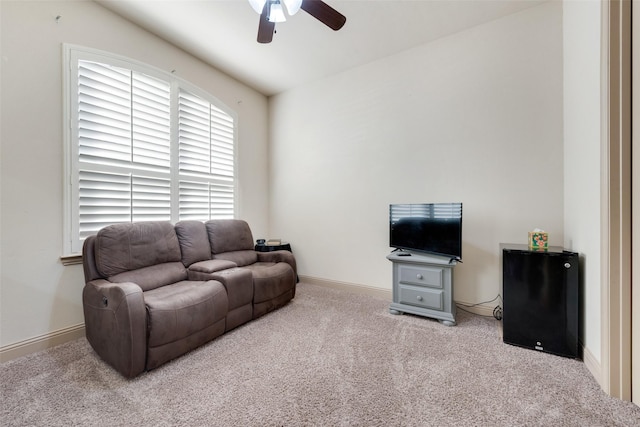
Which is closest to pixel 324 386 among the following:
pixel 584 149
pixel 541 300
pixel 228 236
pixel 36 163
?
pixel 541 300

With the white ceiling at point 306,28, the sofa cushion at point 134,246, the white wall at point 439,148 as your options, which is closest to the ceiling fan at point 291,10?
the white ceiling at point 306,28

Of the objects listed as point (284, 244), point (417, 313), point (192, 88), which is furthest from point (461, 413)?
point (192, 88)

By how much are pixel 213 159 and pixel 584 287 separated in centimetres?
392

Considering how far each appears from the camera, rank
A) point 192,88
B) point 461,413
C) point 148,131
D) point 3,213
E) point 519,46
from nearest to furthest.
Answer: point 461,413 → point 3,213 → point 519,46 → point 148,131 → point 192,88

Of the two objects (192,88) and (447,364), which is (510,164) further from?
(192,88)

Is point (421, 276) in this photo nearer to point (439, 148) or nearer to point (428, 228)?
point (428, 228)

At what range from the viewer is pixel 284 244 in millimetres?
3854

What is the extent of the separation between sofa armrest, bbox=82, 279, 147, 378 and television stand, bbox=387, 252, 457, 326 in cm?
220

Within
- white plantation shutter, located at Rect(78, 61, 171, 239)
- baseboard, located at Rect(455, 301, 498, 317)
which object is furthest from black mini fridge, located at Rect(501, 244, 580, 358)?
white plantation shutter, located at Rect(78, 61, 171, 239)

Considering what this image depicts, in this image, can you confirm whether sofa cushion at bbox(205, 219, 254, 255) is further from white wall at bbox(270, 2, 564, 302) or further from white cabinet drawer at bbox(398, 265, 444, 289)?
white cabinet drawer at bbox(398, 265, 444, 289)

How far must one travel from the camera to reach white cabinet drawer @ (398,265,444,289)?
2506 millimetres

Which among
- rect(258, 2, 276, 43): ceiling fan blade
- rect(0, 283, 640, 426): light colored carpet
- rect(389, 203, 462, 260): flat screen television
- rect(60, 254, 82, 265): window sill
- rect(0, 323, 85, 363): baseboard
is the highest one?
rect(258, 2, 276, 43): ceiling fan blade

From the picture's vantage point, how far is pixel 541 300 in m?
1.96

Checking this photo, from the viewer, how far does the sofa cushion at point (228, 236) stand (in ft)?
10.0
